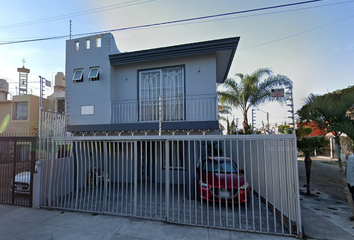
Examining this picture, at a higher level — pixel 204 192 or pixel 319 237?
pixel 204 192

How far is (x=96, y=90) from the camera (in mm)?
8477

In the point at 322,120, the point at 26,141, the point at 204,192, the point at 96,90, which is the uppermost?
the point at 96,90

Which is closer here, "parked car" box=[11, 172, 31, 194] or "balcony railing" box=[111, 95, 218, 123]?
"parked car" box=[11, 172, 31, 194]

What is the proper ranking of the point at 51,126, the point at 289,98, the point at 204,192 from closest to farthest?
the point at 289,98 → the point at 204,192 → the point at 51,126

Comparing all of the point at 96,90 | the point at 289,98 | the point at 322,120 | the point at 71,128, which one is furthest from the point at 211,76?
the point at 71,128

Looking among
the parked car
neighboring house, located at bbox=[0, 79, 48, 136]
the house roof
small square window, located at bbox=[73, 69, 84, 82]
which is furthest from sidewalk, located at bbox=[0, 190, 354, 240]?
neighboring house, located at bbox=[0, 79, 48, 136]

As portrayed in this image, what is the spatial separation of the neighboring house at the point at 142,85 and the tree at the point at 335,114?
10.2ft

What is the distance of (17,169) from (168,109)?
227 inches

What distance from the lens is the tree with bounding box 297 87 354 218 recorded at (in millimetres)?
4461

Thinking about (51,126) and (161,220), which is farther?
(51,126)

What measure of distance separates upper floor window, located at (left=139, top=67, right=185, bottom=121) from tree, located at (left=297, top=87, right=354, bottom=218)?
4.58 m

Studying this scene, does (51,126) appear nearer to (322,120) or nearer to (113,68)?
(113,68)

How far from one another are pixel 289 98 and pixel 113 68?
7614 millimetres

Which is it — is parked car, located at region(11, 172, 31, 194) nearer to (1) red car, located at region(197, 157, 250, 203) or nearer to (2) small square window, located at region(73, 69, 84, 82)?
(2) small square window, located at region(73, 69, 84, 82)
